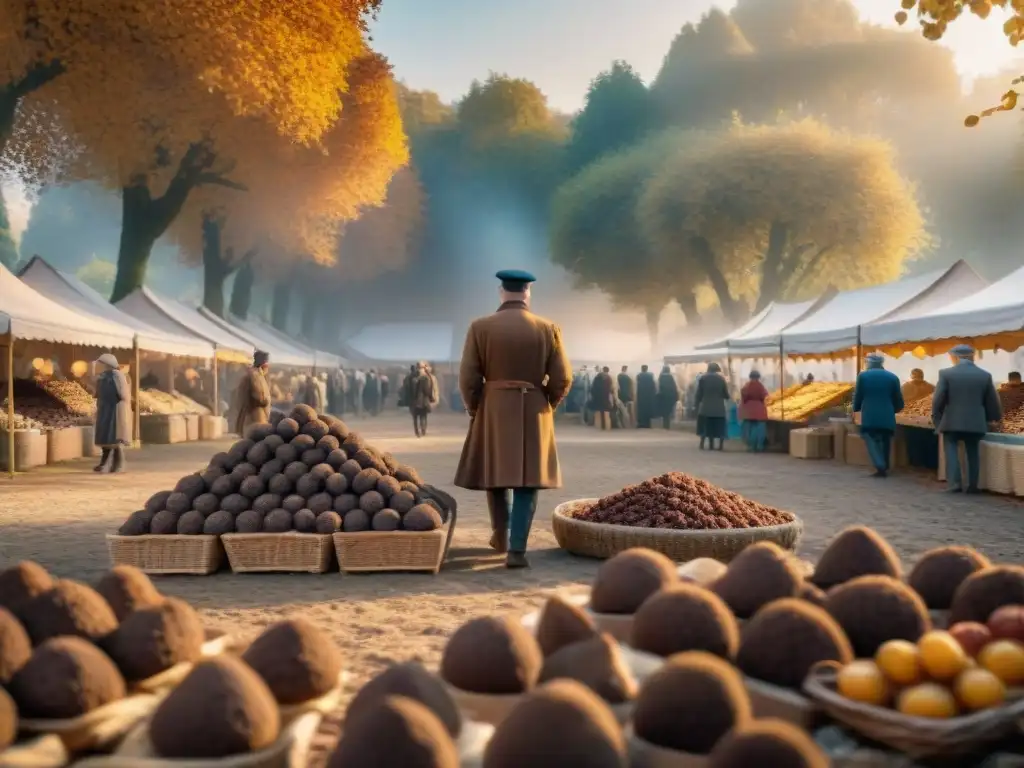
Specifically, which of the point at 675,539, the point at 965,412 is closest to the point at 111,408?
the point at 675,539

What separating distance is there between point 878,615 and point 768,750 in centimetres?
118

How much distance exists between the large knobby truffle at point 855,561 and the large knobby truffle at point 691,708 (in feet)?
4.50

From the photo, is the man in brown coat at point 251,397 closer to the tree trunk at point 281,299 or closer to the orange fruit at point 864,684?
the orange fruit at point 864,684

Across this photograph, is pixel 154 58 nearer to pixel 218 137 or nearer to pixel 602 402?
pixel 218 137

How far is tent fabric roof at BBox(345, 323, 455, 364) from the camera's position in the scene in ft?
166

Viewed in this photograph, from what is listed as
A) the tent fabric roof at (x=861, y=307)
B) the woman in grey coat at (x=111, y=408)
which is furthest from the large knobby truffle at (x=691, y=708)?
the tent fabric roof at (x=861, y=307)

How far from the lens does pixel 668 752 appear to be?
7.19 ft

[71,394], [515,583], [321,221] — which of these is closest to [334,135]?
[321,221]

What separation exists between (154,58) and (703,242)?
25.6 meters

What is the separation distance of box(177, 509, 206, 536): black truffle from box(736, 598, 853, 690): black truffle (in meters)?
5.09

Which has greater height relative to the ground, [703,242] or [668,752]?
[703,242]

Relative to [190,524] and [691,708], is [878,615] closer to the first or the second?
[691,708]

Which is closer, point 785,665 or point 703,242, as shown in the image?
point 785,665

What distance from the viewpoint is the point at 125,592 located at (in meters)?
3.16
